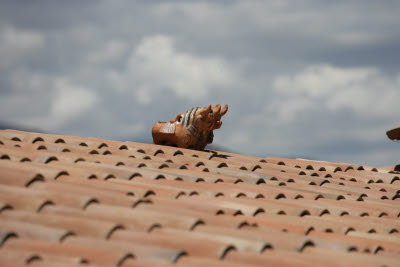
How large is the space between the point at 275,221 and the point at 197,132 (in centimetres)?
410

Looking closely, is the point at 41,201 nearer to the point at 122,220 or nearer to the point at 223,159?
the point at 122,220

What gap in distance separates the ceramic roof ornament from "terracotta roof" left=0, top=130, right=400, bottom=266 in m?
1.46

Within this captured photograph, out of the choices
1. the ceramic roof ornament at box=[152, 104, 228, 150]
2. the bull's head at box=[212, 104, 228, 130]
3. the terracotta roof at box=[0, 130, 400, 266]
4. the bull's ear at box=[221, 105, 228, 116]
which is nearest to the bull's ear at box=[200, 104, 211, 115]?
the ceramic roof ornament at box=[152, 104, 228, 150]

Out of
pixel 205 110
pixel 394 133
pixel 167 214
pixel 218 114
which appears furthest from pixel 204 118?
pixel 394 133

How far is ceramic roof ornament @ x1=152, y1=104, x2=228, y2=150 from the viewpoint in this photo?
27.7 feet

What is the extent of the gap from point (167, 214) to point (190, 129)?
4.56m

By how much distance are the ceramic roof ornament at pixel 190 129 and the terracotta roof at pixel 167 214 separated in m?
1.46

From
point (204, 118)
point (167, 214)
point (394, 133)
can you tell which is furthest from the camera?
point (394, 133)

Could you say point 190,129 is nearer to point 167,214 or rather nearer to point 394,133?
point 167,214

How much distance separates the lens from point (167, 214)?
3973 millimetres

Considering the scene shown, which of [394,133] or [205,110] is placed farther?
[394,133]

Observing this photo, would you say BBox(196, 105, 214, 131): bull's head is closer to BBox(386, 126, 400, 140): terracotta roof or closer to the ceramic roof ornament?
the ceramic roof ornament

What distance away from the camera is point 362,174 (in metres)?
8.70

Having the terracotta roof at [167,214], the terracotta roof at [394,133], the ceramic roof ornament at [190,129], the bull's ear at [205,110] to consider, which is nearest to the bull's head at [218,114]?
the ceramic roof ornament at [190,129]
